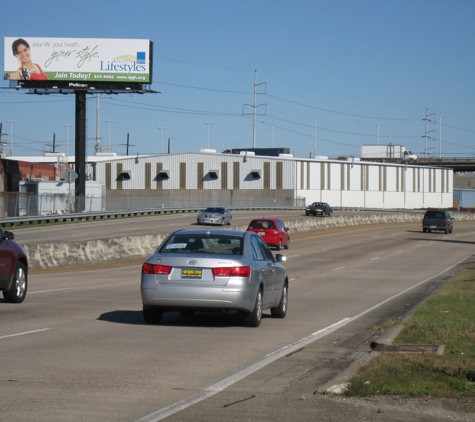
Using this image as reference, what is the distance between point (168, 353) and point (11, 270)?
6.37 metres

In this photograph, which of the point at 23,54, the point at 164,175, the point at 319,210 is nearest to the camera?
the point at 23,54

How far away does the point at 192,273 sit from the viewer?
1192cm

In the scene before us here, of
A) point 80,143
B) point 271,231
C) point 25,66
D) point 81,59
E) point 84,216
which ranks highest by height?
point 81,59

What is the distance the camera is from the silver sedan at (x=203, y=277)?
39.0 ft

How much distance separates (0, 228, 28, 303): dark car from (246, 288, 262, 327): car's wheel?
5351mm

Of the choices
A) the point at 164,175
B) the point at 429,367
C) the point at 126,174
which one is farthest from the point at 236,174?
the point at 429,367

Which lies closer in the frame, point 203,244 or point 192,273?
point 192,273

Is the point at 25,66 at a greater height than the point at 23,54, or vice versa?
the point at 23,54

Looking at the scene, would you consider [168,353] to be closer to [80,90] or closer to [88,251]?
[88,251]

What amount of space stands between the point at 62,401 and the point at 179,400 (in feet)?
3.56

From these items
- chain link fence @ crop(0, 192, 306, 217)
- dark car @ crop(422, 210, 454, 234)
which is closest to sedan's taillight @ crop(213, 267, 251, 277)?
chain link fence @ crop(0, 192, 306, 217)

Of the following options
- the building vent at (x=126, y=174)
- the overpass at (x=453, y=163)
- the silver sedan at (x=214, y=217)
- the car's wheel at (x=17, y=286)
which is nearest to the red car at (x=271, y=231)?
the silver sedan at (x=214, y=217)

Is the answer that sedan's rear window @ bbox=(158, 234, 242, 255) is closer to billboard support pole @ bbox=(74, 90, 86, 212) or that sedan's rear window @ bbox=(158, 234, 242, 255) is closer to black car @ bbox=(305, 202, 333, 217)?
billboard support pole @ bbox=(74, 90, 86, 212)

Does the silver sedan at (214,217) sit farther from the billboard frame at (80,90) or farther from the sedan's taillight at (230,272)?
the sedan's taillight at (230,272)
